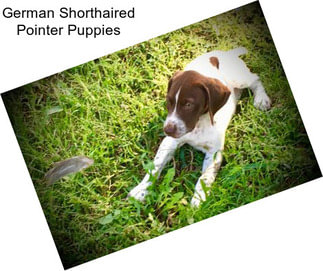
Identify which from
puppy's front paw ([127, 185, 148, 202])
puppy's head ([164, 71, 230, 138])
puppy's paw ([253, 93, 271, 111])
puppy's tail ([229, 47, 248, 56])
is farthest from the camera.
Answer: puppy's tail ([229, 47, 248, 56])

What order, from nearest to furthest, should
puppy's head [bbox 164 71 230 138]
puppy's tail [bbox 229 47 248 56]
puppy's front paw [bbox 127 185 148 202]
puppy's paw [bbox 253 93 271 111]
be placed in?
puppy's head [bbox 164 71 230 138]
puppy's front paw [bbox 127 185 148 202]
puppy's paw [bbox 253 93 271 111]
puppy's tail [bbox 229 47 248 56]

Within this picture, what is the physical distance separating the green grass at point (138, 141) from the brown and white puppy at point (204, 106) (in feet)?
0.22

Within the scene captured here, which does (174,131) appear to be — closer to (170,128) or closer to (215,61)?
(170,128)

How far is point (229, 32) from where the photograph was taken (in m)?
4.34

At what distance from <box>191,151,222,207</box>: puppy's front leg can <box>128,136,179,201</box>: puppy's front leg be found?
29 cm

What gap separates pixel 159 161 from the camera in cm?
404

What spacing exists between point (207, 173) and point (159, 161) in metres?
0.40

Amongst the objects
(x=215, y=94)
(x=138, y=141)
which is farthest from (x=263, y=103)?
(x=138, y=141)

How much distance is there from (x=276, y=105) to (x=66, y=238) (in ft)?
6.55

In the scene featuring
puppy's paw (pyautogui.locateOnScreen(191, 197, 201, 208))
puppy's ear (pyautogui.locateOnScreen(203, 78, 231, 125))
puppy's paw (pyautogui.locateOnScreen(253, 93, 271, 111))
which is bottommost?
puppy's paw (pyautogui.locateOnScreen(191, 197, 201, 208))

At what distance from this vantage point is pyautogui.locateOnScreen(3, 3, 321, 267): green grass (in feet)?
12.8

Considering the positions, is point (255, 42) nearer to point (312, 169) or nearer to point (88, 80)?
point (312, 169)

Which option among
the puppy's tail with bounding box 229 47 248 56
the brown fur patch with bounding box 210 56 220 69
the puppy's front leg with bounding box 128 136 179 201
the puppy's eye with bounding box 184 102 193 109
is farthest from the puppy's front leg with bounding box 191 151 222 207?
the puppy's tail with bounding box 229 47 248 56

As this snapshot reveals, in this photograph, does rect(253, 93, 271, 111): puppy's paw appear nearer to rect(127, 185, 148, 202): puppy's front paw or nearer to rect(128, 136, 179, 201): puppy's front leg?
rect(128, 136, 179, 201): puppy's front leg
